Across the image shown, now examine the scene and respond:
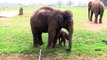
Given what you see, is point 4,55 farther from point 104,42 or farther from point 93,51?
point 104,42

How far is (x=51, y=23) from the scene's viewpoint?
12.0 metres

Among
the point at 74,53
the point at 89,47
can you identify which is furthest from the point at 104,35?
the point at 74,53

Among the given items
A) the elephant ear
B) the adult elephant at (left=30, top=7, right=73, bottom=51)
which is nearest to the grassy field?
the adult elephant at (left=30, top=7, right=73, bottom=51)

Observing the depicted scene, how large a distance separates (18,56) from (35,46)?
1157 mm

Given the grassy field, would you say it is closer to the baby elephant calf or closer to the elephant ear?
the baby elephant calf

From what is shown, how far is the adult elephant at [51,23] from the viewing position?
1189cm

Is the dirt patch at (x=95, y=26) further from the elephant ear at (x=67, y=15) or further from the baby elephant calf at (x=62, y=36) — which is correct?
the elephant ear at (x=67, y=15)

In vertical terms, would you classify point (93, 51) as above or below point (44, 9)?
below

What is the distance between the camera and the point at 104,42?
13.9m

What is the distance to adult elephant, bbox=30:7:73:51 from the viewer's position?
11.9 metres

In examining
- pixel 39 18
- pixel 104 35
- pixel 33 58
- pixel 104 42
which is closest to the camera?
pixel 33 58

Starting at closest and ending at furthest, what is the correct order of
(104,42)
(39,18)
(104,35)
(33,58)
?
(33,58) < (39,18) < (104,42) < (104,35)

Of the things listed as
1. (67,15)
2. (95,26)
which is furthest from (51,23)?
(95,26)

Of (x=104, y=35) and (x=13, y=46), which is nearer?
(x=13, y=46)
